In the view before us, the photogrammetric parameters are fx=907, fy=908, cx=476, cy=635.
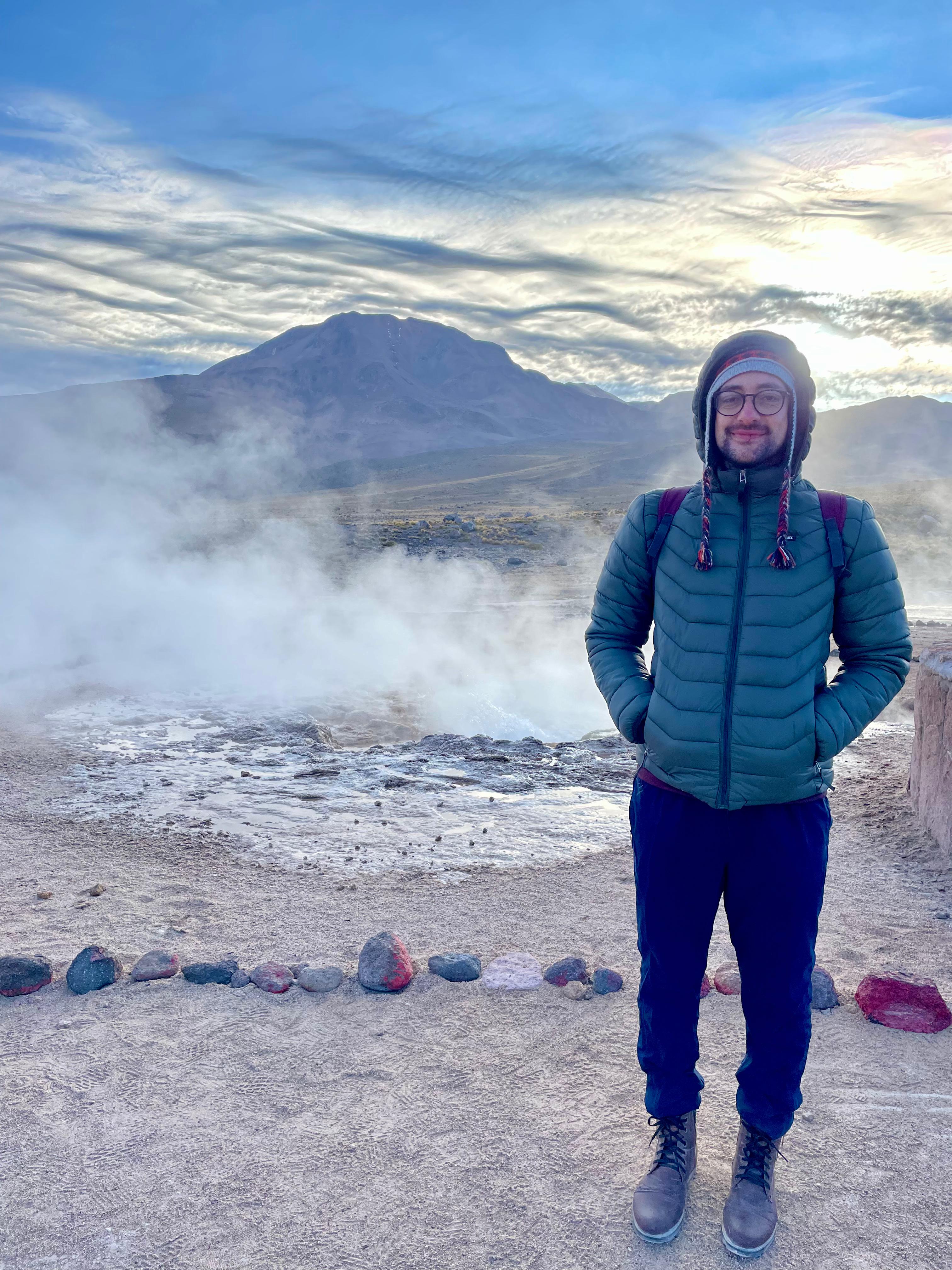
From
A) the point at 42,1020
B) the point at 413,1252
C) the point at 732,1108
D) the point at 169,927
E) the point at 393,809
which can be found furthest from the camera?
the point at 393,809

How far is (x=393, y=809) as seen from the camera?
584 centimetres

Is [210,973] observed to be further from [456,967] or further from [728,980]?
[728,980]

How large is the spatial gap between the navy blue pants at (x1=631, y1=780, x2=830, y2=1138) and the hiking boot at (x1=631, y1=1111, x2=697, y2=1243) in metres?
0.08

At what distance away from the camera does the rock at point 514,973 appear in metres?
3.54

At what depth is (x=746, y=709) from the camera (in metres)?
2.02

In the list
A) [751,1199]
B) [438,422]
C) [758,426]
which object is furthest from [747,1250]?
[438,422]

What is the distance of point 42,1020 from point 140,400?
121 m

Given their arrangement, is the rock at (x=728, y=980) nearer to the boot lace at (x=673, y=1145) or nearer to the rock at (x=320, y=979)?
the boot lace at (x=673, y=1145)

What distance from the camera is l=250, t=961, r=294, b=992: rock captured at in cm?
351

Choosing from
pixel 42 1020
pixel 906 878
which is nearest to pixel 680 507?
pixel 42 1020

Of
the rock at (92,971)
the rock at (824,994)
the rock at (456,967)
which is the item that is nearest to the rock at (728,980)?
the rock at (824,994)

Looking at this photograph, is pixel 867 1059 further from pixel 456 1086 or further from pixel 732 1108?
pixel 456 1086

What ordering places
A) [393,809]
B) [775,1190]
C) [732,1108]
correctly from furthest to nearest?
[393,809]
[732,1108]
[775,1190]

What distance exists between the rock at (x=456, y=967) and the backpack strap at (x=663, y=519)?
2.09 meters
